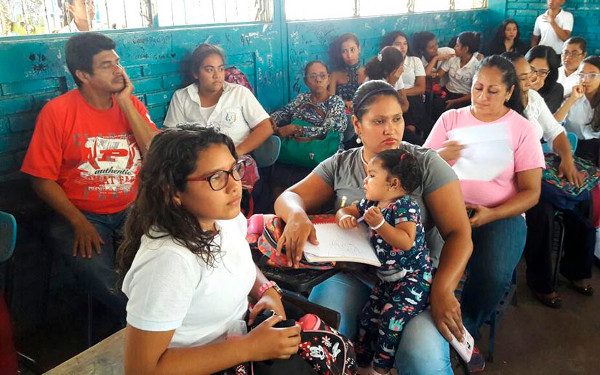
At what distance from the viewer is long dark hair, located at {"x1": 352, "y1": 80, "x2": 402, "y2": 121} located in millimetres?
2105

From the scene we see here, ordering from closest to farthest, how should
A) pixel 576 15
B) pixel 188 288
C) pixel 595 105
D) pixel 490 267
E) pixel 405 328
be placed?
pixel 188 288, pixel 405 328, pixel 490 267, pixel 595 105, pixel 576 15

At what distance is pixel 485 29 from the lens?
7.82 metres

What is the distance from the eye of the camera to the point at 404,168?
1900 millimetres

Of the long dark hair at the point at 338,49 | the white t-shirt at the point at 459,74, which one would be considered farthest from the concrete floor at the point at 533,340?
the white t-shirt at the point at 459,74

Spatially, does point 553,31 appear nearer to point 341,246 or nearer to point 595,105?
point 595,105

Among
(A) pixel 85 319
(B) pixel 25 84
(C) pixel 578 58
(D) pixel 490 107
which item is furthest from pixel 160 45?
(C) pixel 578 58

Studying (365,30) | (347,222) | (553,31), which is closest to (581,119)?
(365,30)

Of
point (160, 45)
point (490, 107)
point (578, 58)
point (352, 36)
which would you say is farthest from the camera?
point (352, 36)

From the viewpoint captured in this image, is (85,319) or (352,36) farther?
(352,36)

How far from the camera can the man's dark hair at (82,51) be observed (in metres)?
2.63

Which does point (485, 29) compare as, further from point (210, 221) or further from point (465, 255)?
point (210, 221)

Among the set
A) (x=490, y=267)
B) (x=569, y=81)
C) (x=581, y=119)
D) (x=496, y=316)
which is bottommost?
(x=496, y=316)

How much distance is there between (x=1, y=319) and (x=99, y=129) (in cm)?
114

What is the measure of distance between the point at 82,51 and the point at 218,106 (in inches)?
38.8
